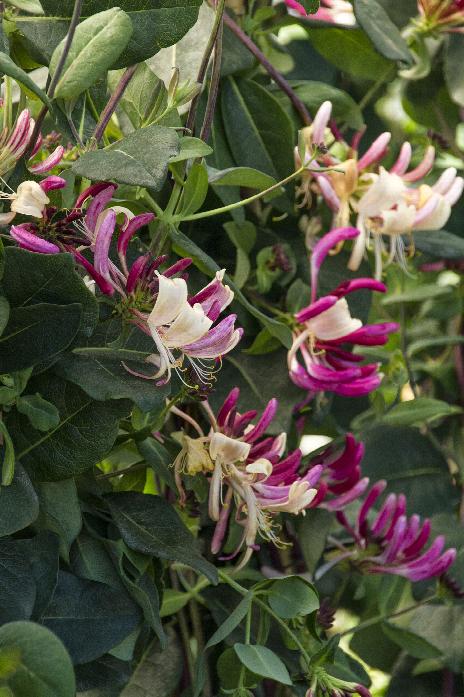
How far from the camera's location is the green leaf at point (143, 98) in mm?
535

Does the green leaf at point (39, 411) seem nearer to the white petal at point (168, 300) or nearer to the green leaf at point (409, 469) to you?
the white petal at point (168, 300)

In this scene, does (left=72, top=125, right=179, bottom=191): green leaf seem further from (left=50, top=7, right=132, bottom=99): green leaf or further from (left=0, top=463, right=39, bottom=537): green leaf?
(left=0, top=463, right=39, bottom=537): green leaf

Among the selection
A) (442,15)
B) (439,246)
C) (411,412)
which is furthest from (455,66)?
(411,412)

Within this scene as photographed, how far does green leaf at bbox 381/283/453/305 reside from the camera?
0.87m

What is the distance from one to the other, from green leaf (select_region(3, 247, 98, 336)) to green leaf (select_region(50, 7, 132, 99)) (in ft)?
0.29

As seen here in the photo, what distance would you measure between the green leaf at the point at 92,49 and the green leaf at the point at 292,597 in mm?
276

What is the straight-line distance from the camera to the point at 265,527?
0.57 meters

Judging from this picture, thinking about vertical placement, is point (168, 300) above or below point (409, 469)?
above

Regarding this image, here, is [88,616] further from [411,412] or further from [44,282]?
[411,412]

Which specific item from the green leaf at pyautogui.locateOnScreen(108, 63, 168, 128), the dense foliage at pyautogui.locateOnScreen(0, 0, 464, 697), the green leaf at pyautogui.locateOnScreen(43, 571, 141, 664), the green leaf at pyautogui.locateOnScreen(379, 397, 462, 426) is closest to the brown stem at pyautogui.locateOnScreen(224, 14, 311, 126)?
the dense foliage at pyautogui.locateOnScreen(0, 0, 464, 697)

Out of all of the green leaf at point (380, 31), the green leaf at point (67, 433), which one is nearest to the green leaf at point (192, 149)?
the green leaf at point (67, 433)

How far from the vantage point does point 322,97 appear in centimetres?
70

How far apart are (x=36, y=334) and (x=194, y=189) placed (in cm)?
11

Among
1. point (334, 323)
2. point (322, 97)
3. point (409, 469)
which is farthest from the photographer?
point (409, 469)
